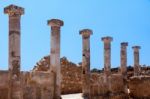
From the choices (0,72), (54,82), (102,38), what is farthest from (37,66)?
(0,72)

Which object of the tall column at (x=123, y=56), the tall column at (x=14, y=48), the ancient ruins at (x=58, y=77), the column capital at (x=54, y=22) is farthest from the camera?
the tall column at (x=123, y=56)

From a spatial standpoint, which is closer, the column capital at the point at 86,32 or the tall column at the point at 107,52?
the column capital at the point at 86,32

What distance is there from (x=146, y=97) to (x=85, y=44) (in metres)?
5.22

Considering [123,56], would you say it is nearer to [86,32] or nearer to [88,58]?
[88,58]

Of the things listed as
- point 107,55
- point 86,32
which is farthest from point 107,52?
point 86,32

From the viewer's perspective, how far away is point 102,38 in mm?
21859

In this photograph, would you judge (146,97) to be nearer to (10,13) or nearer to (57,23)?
(57,23)

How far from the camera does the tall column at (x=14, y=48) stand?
1262cm

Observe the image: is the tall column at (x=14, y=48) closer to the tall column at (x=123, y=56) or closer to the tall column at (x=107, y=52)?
the tall column at (x=107, y=52)

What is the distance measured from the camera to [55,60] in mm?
15812

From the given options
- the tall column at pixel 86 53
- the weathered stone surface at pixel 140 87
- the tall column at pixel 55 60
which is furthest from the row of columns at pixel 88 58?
the tall column at pixel 55 60

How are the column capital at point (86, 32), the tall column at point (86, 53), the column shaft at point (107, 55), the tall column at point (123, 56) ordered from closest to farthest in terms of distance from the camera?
1. the tall column at point (86, 53)
2. the column capital at point (86, 32)
3. the column shaft at point (107, 55)
4. the tall column at point (123, 56)

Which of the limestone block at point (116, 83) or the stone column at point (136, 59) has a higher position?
the stone column at point (136, 59)

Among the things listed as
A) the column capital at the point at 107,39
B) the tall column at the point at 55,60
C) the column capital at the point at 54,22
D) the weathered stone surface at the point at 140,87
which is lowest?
the weathered stone surface at the point at 140,87
